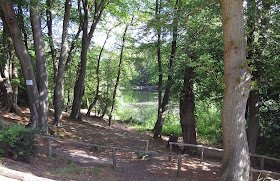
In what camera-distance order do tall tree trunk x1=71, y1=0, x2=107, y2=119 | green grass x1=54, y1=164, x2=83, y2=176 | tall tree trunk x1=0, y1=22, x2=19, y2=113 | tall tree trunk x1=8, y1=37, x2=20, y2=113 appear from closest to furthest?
1. green grass x1=54, y1=164, x2=83, y2=176
2. tall tree trunk x1=0, y1=22, x2=19, y2=113
3. tall tree trunk x1=8, y1=37, x2=20, y2=113
4. tall tree trunk x1=71, y1=0, x2=107, y2=119

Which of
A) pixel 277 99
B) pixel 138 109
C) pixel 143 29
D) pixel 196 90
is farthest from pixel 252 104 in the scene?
pixel 138 109

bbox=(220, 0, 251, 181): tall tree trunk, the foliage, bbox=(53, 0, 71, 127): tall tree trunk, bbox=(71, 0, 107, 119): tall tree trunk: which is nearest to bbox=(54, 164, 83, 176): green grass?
bbox=(220, 0, 251, 181): tall tree trunk

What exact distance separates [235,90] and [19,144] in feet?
16.5

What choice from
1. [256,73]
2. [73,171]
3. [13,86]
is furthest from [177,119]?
[73,171]

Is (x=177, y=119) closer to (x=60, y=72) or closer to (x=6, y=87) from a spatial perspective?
(x=60, y=72)

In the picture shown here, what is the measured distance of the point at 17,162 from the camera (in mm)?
4863

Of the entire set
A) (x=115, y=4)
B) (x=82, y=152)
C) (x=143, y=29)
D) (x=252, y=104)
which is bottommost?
(x=82, y=152)

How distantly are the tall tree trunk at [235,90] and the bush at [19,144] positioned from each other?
4432mm

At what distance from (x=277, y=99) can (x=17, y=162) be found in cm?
959

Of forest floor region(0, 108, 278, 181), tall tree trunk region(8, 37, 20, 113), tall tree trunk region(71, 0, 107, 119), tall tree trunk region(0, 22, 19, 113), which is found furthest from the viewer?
tall tree trunk region(71, 0, 107, 119)

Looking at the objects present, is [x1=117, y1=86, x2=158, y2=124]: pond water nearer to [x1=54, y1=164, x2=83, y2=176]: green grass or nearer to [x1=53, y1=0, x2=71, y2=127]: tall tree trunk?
[x1=53, y1=0, x2=71, y2=127]: tall tree trunk

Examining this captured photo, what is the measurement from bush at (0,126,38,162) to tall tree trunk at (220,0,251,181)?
443 centimetres

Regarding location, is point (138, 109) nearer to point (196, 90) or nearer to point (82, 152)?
point (196, 90)

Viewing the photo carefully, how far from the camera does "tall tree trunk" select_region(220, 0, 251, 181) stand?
4.48m
